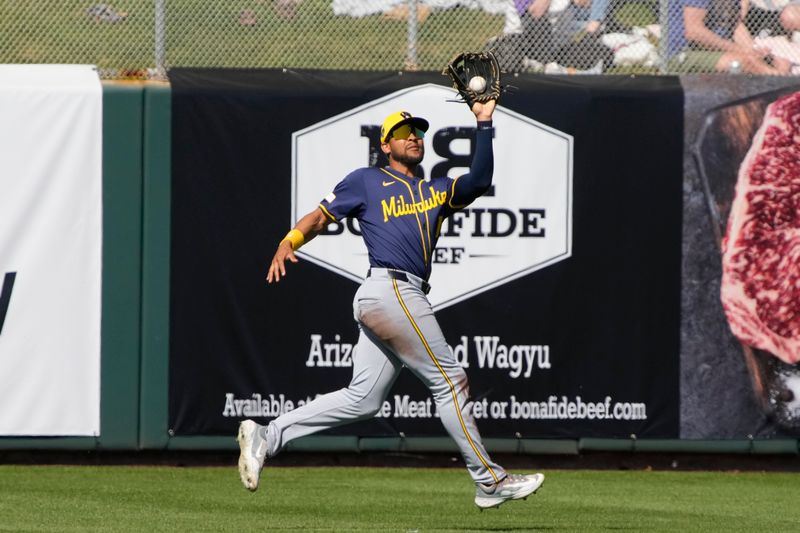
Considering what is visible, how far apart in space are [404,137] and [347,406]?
134 cm

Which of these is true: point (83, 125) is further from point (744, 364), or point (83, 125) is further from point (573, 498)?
point (744, 364)

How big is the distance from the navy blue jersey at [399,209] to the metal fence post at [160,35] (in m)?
3.23

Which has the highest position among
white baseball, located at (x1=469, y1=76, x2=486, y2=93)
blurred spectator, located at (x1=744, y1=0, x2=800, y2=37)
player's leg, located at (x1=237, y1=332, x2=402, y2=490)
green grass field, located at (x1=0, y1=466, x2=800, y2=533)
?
blurred spectator, located at (x1=744, y1=0, x2=800, y2=37)

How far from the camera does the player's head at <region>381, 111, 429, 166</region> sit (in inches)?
272

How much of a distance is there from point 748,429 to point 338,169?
3.32 meters

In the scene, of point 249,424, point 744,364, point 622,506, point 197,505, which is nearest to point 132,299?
point 197,505

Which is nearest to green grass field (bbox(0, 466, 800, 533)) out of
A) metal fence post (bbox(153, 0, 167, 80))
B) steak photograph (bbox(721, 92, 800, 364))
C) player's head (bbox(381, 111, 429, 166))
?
steak photograph (bbox(721, 92, 800, 364))

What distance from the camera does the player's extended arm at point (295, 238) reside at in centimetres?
662

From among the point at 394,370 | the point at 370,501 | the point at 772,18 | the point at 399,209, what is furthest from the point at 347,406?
the point at 772,18

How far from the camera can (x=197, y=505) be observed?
25.7ft

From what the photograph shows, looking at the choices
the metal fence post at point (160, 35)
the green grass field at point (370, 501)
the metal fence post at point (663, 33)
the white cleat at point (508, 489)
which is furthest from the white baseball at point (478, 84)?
the metal fence post at point (663, 33)

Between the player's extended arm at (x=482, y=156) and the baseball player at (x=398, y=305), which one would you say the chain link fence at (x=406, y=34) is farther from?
the player's extended arm at (x=482, y=156)

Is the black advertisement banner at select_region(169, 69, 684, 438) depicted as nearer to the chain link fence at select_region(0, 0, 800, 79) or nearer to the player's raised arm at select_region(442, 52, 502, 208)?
the chain link fence at select_region(0, 0, 800, 79)

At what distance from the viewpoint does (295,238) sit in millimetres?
6785
